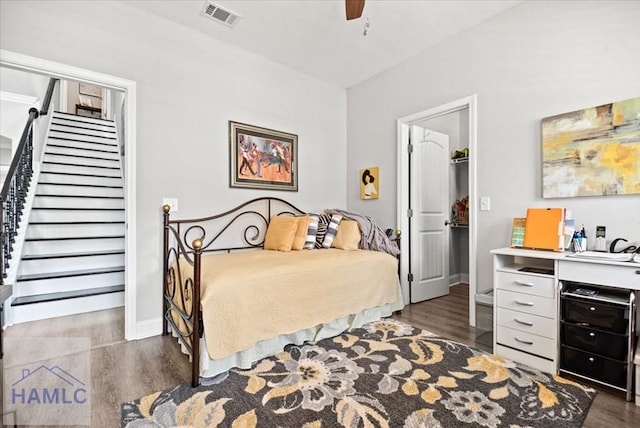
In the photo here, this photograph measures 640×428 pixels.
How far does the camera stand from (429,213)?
368 cm

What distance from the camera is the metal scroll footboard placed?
178cm

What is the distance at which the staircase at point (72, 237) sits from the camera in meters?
2.96

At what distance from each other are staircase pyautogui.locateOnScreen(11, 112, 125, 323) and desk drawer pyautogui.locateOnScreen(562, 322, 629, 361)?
3.89 metres

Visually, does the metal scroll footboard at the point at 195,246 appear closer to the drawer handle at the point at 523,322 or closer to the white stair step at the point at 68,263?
the white stair step at the point at 68,263

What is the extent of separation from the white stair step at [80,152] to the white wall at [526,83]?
457cm

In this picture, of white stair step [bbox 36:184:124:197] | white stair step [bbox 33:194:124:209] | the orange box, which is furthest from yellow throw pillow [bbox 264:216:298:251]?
white stair step [bbox 36:184:124:197]

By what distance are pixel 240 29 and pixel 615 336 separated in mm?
3529

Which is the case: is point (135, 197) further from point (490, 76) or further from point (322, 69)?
point (490, 76)

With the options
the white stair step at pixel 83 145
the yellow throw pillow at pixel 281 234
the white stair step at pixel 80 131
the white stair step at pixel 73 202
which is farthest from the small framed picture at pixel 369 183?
the white stair step at pixel 80 131

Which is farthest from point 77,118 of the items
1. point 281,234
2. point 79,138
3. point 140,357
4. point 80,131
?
point 140,357

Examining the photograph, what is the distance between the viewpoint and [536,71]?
241 centimetres

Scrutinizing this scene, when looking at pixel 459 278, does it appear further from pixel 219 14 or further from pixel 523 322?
pixel 219 14

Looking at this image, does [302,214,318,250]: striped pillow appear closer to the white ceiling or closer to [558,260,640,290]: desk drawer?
the white ceiling

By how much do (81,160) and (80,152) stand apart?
285 mm
